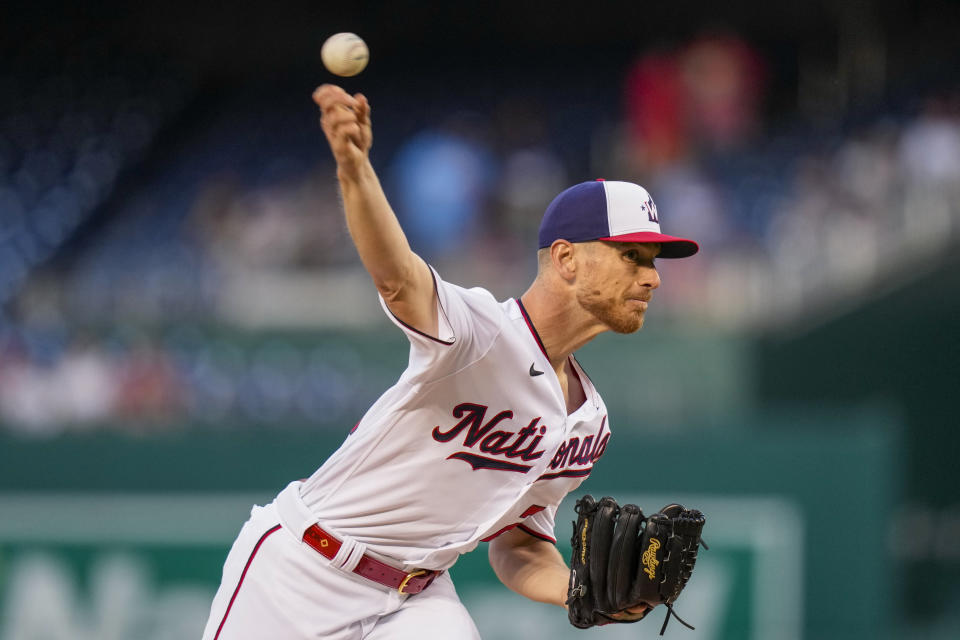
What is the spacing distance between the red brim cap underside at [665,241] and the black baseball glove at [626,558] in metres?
0.71

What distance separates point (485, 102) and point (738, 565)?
884cm

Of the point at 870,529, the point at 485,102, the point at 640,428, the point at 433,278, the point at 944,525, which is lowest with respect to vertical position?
the point at 944,525

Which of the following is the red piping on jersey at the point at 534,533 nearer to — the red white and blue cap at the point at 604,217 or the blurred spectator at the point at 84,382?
the red white and blue cap at the point at 604,217

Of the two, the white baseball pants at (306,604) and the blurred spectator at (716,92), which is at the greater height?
the blurred spectator at (716,92)

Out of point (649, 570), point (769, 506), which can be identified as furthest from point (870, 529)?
point (649, 570)

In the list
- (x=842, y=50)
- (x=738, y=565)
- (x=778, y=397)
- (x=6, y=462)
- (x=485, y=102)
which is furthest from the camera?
(x=485, y=102)

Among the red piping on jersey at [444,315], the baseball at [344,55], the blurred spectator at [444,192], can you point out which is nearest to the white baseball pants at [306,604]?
the red piping on jersey at [444,315]

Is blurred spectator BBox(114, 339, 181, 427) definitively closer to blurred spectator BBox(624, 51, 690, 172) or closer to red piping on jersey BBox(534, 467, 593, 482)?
blurred spectator BBox(624, 51, 690, 172)

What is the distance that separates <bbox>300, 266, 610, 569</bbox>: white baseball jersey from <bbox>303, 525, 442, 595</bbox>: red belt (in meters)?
0.03

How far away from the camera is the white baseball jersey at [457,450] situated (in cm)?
341

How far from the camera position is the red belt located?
3.62 metres

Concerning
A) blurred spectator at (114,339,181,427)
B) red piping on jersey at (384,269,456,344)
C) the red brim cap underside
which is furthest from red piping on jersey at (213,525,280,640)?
blurred spectator at (114,339,181,427)

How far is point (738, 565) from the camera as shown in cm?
703

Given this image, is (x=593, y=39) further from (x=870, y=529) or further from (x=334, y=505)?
(x=334, y=505)
